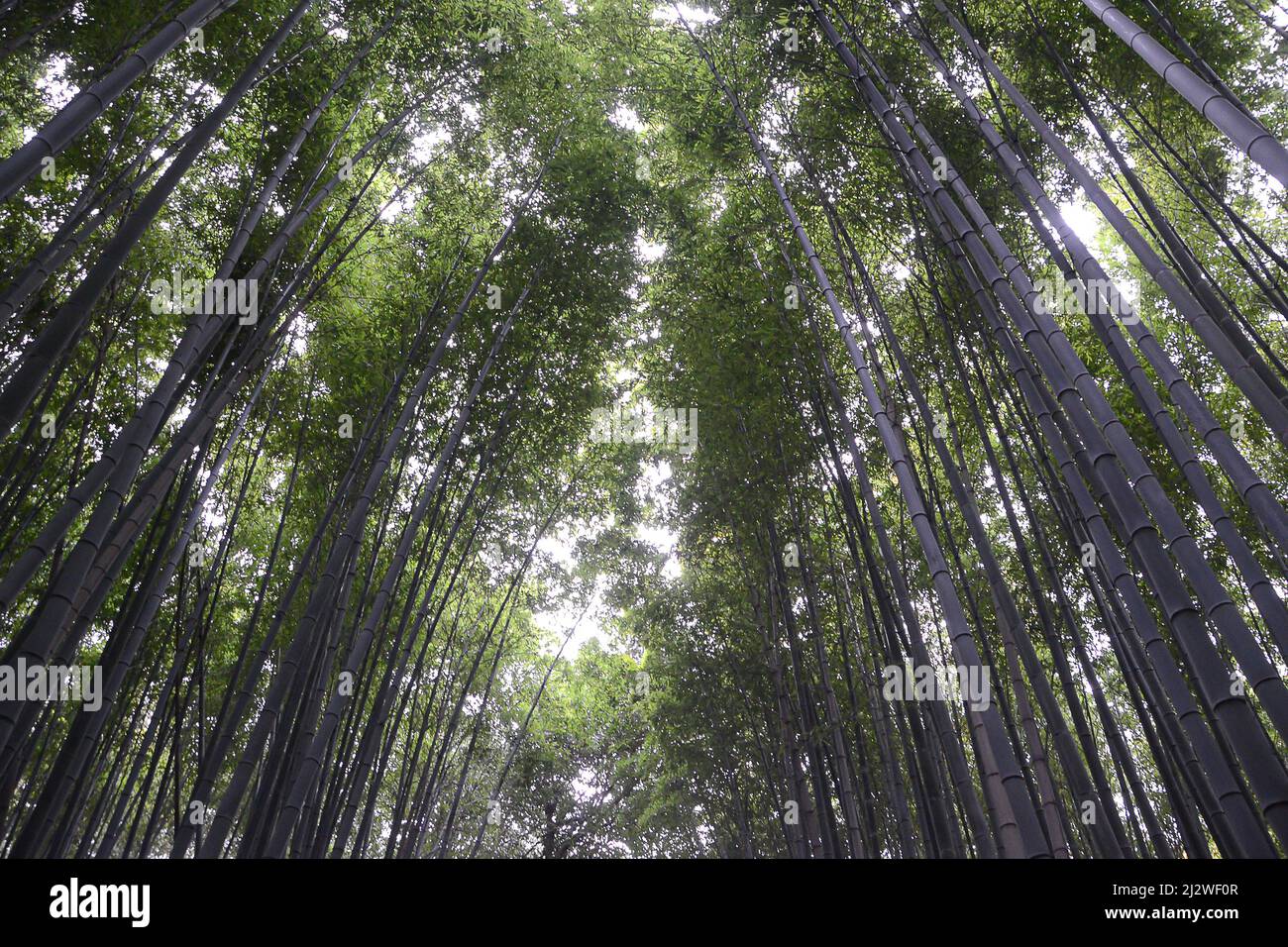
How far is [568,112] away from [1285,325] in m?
6.32

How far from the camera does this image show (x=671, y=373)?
7215 mm

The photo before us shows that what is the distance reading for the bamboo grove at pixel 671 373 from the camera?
10.3 ft

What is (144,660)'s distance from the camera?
19.3ft
